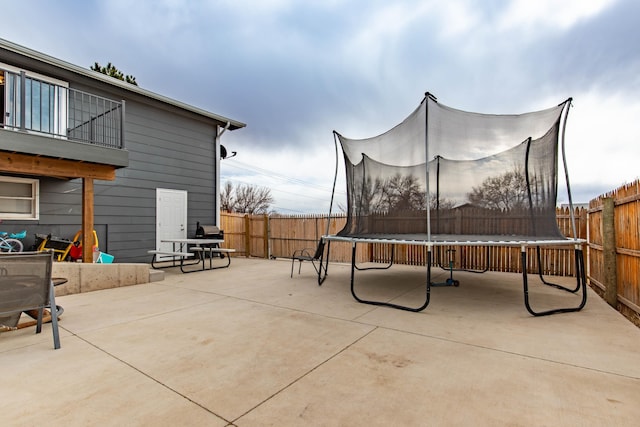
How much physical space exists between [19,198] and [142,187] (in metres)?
2.20

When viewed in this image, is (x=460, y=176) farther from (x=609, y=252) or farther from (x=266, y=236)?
(x=266, y=236)

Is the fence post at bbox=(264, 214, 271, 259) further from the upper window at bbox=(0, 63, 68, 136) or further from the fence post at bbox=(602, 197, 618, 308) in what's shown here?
the fence post at bbox=(602, 197, 618, 308)

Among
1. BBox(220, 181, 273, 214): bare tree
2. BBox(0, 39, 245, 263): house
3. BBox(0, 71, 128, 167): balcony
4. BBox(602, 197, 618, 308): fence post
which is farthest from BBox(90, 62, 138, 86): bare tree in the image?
BBox(602, 197, 618, 308): fence post

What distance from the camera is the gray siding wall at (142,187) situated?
6297 millimetres

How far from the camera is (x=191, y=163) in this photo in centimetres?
862

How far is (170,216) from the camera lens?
8.07 meters

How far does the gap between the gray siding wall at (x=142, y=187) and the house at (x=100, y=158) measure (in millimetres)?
21

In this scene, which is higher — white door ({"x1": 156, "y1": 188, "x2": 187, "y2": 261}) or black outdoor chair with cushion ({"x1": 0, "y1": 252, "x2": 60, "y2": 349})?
white door ({"x1": 156, "y1": 188, "x2": 187, "y2": 261})

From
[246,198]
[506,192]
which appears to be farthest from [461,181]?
[246,198]

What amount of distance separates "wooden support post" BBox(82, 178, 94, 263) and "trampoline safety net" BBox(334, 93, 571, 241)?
14.2ft

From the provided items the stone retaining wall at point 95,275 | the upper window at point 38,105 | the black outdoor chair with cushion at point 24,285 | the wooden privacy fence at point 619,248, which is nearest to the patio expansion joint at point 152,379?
the black outdoor chair with cushion at point 24,285

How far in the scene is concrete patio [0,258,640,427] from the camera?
1654 millimetres

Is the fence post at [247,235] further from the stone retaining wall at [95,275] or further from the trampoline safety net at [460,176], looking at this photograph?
the trampoline safety net at [460,176]

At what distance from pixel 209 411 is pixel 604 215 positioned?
5193 mm
